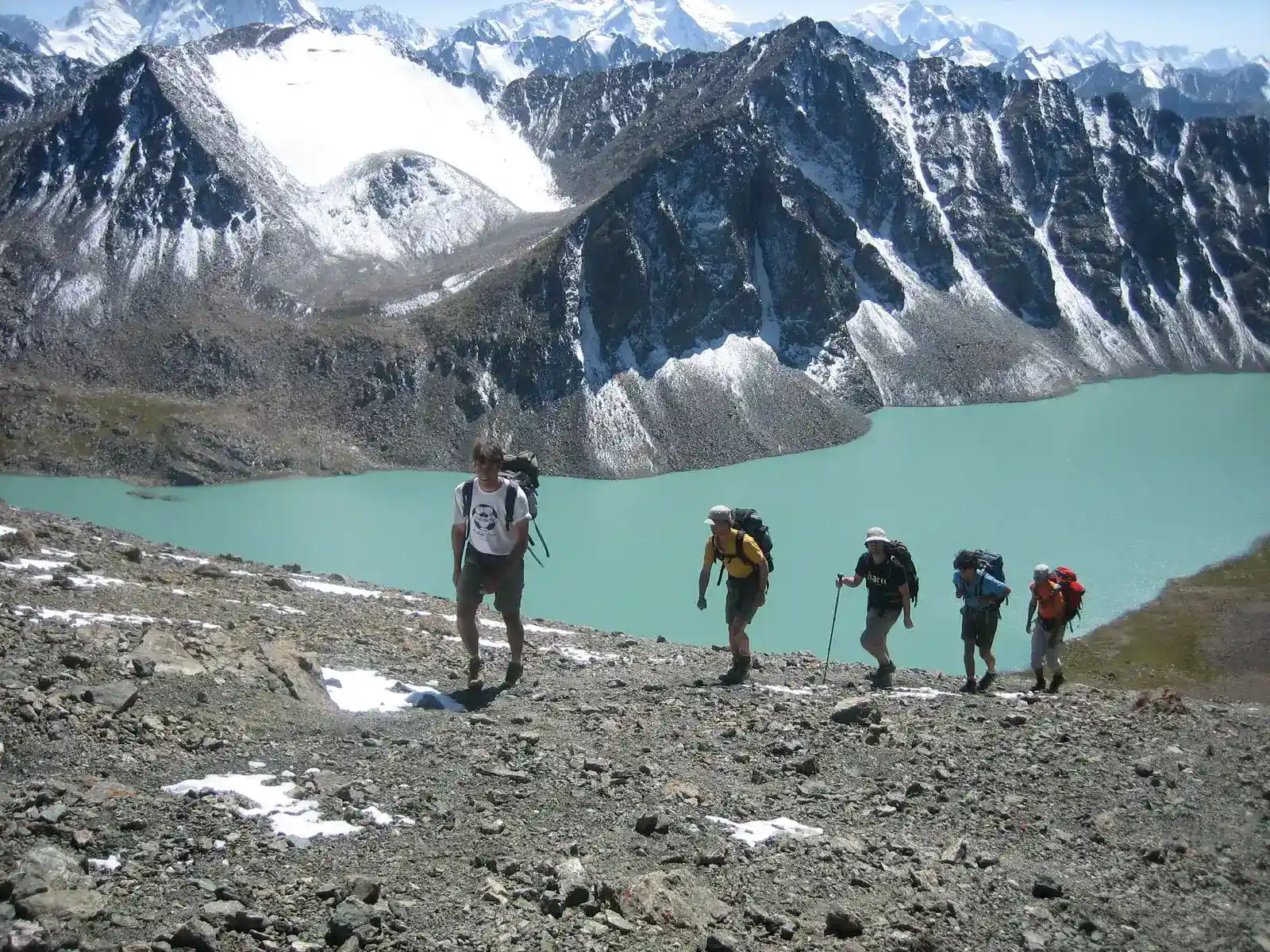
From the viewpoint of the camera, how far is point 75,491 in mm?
60156

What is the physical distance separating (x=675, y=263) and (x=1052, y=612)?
70.7 meters

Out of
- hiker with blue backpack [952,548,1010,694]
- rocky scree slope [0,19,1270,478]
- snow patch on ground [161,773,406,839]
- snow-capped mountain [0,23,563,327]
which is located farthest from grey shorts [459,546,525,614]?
snow-capped mountain [0,23,563,327]

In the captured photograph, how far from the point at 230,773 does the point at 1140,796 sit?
7781mm

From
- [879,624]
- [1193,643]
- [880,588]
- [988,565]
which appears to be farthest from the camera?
[1193,643]

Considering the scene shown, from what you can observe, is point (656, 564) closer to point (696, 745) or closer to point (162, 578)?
point (162, 578)

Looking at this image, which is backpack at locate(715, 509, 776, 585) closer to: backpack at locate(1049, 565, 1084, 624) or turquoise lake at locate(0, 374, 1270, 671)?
backpack at locate(1049, 565, 1084, 624)

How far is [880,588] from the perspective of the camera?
14.5 m

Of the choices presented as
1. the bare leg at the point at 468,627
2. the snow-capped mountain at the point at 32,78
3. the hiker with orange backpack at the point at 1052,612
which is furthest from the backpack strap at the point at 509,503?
the snow-capped mountain at the point at 32,78

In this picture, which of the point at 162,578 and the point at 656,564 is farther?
the point at 656,564

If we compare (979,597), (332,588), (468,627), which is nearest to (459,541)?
(468,627)

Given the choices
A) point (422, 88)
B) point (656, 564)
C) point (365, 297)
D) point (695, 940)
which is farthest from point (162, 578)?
point (422, 88)

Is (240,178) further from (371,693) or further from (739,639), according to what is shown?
(371,693)

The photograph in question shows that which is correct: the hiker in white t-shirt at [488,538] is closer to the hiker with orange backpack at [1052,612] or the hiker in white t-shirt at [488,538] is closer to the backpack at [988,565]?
the backpack at [988,565]

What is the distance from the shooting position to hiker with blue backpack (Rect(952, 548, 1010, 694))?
14.8m
